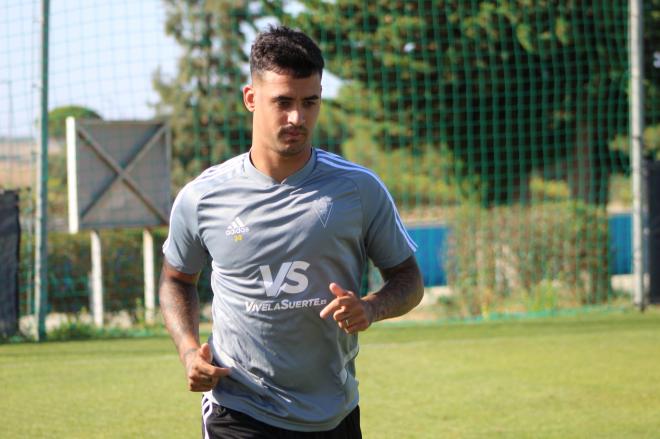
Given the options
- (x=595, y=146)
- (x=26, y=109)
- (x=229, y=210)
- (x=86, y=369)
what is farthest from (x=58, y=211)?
(x=229, y=210)

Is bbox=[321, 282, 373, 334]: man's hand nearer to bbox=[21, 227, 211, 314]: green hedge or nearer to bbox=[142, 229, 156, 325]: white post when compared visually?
bbox=[142, 229, 156, 325]: white post

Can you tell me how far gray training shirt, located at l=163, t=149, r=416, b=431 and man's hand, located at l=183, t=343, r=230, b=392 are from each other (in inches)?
8.9

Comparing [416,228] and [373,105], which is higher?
[373,105]

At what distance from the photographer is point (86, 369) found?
849cm

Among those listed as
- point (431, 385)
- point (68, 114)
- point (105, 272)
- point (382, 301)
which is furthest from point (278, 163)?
point (105, 272)

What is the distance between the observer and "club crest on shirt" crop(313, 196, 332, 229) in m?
3.38

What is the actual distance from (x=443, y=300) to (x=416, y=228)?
807 cm

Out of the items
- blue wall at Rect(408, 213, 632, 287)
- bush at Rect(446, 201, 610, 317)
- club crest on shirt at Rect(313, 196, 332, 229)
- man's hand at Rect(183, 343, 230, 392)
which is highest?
club crest on shirt at Rect(313, 196, 332, 229)

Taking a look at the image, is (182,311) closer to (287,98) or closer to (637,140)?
(287,98)

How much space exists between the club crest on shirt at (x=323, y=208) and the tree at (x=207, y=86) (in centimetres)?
1260

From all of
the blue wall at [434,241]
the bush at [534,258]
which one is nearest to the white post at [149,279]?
the bush at [534,258]

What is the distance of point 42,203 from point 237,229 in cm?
695

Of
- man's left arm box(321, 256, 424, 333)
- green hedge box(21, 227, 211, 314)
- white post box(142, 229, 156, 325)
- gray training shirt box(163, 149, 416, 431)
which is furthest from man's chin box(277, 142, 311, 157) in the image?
green hedge box(21, 227, 211, 314)

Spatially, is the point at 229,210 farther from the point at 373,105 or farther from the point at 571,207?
the point at 373,105
